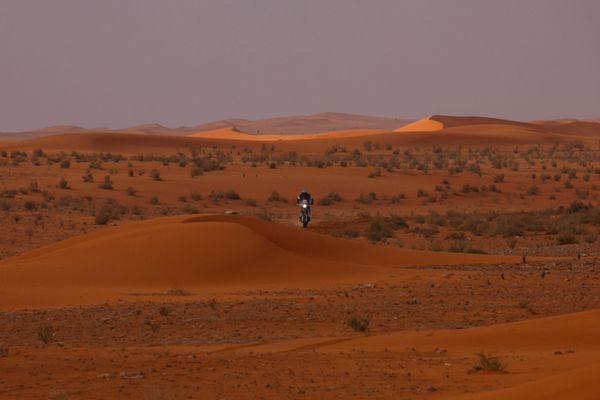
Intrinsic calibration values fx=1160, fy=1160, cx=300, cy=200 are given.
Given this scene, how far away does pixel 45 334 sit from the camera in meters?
16.3

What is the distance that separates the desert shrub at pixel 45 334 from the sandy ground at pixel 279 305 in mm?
84

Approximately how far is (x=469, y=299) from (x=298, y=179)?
1433 inches

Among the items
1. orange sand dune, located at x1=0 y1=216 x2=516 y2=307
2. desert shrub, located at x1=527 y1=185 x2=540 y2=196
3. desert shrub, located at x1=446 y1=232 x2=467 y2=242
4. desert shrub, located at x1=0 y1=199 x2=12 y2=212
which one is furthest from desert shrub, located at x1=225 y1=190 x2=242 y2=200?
orange sand dune, located at x1=0 y1=216 x2=516 y2=307

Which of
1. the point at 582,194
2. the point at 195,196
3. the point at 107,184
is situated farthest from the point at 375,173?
the point at 107,184

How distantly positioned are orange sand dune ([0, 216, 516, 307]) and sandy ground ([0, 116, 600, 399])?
6 centimetres

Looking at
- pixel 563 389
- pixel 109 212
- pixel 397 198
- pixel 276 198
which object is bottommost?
pixel 397 198

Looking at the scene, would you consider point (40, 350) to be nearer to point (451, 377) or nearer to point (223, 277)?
point (451, 377)

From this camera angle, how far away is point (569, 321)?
16.1 meters

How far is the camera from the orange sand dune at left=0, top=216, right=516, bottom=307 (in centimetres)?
2238

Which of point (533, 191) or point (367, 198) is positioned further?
point (533, 191)

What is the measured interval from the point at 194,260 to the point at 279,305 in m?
4.89

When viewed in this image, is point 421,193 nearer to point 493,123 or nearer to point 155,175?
point 155,175

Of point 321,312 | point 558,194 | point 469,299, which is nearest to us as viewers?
point 321,312

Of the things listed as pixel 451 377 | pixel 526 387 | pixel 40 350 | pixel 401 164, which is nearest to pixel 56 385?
pixel 40 350
